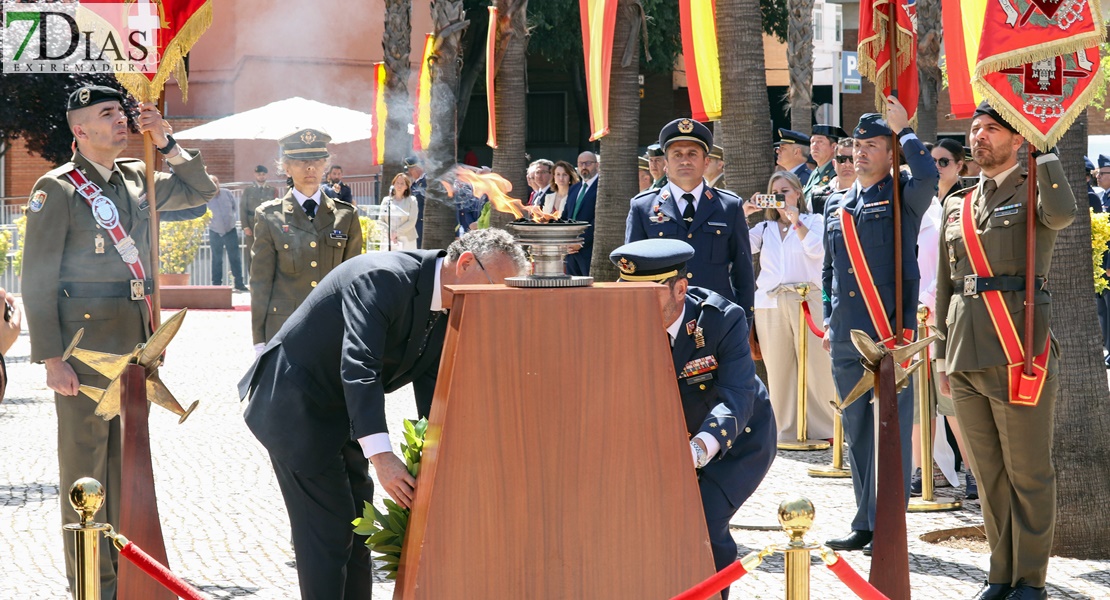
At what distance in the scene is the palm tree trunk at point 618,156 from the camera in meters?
14.0

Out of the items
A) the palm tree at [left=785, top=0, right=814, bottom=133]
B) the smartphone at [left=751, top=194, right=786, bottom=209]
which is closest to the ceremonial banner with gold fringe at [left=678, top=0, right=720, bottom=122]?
the smartphone at [left=751, top=194, right=786, bottom=209]

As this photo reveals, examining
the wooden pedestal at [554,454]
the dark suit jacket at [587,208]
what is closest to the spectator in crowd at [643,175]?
the dark suit jacket at [587,208]

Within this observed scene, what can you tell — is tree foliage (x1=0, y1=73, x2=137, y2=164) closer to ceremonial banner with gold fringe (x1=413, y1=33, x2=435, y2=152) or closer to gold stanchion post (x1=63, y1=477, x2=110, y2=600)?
ceremonial banner with gold fringe (x1=413, y1=33, x2=435, y2=152)

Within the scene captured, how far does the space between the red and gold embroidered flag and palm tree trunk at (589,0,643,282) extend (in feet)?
25.1

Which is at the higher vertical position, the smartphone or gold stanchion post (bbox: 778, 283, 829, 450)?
the smartphone

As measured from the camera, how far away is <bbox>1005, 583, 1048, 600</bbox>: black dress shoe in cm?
583

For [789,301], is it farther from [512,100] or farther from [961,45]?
[512,100]

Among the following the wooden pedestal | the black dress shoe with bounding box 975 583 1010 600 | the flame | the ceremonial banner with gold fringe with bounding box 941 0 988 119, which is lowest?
the black dress shoe with bounding box 975 583 1010 600

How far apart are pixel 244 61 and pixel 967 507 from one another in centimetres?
2990

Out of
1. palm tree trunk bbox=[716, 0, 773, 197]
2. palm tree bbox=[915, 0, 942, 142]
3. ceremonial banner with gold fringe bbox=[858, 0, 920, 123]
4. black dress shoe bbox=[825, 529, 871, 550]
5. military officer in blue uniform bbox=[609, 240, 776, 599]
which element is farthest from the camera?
palm tree bbox=[915, 0, 942, 142]

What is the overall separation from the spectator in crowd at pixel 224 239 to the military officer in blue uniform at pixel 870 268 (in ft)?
60.1

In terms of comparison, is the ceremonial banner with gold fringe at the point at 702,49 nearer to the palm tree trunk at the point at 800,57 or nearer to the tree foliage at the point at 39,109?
the palm tree trunk at the point at 800,57

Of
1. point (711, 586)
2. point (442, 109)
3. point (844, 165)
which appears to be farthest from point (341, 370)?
point (442, 109)

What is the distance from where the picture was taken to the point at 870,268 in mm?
7406
